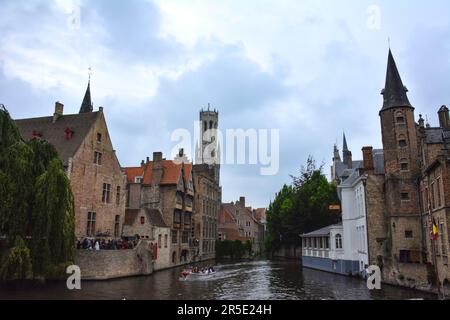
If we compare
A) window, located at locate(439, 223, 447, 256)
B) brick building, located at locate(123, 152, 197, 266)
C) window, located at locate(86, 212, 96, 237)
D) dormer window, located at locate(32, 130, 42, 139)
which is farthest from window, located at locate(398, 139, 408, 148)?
dormer window, located at locate(32, 130, 42, 139)

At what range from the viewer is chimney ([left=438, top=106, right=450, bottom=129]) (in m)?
30.8

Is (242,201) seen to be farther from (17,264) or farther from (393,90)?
(17,264)

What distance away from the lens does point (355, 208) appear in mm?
34719

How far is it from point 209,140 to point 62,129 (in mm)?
74315

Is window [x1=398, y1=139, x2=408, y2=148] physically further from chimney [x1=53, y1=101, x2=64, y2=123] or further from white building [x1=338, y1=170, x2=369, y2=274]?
chimney [x1=53, y1=101, x2=64, y2=123]

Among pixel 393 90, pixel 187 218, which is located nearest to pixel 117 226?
pixel 187 218

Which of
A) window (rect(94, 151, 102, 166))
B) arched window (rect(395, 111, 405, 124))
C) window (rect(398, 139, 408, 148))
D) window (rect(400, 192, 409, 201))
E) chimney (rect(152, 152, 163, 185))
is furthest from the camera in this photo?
chimney (rect(152, 152, 163, 185))

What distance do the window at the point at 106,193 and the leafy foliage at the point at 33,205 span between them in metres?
11.1

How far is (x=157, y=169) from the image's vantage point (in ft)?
150

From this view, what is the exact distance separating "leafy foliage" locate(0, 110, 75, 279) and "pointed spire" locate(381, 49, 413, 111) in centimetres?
2444

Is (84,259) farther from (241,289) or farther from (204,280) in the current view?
(241,289)

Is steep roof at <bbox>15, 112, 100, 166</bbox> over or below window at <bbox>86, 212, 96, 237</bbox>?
over
